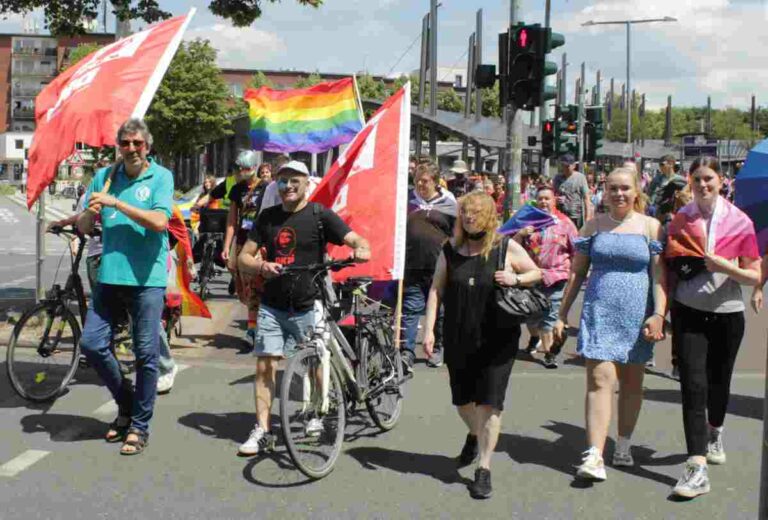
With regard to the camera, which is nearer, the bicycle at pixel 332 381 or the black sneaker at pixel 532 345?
the bicycle at pixel 332 381

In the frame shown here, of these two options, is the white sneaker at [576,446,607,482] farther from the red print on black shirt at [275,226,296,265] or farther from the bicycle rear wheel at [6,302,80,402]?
the bicycle rear wheel at [6,302,80,402]

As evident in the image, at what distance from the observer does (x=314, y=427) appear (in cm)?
548

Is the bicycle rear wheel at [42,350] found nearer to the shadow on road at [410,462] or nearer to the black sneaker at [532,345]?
the shadow on road at [410,462]

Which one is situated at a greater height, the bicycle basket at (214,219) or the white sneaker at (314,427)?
the bicycle basket at (214,219)

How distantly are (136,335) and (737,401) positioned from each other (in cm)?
441

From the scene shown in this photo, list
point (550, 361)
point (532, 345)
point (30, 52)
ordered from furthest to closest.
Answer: point (30, 52) < point (532, 345) < point (550, 361)

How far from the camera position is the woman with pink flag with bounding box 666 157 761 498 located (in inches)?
216

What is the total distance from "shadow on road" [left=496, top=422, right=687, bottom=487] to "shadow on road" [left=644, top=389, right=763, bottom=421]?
1256 millimetres

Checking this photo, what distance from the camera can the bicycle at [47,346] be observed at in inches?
274

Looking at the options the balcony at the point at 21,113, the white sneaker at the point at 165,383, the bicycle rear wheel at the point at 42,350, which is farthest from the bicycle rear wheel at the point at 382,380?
the balcony at the point at 21,113

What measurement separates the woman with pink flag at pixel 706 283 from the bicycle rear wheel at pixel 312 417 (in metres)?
1.87

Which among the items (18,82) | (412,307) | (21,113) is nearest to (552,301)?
(412,307)

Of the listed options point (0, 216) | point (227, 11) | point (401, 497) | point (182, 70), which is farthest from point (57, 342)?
point (182, 70)

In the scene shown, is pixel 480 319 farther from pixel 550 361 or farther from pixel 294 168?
pixel 550 361
